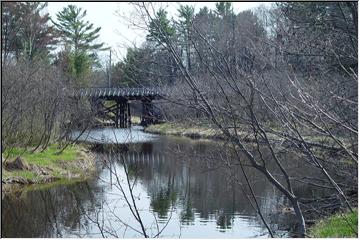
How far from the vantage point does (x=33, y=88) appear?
12.7 m

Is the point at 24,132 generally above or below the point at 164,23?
below

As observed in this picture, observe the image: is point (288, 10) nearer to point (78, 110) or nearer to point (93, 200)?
point (93, 200)

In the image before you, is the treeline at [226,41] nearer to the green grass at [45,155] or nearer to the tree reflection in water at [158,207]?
the tree reflection in water at [158,207]

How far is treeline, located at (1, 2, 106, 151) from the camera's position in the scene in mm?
11828

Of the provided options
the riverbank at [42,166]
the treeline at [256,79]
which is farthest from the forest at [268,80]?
the riverbank at [42,166]

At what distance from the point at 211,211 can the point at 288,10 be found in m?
4.74

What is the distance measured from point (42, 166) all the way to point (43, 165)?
0.31 ft

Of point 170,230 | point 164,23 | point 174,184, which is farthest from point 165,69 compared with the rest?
point 174,184

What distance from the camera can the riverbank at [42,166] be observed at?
1088cm

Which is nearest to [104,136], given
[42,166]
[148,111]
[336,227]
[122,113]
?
[336,227]

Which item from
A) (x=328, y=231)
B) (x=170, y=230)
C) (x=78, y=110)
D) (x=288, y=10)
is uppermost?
(x=288, y=10)

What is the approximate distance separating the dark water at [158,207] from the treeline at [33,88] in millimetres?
2365

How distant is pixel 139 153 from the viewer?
619 inches

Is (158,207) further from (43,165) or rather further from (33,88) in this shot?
(33,88)
